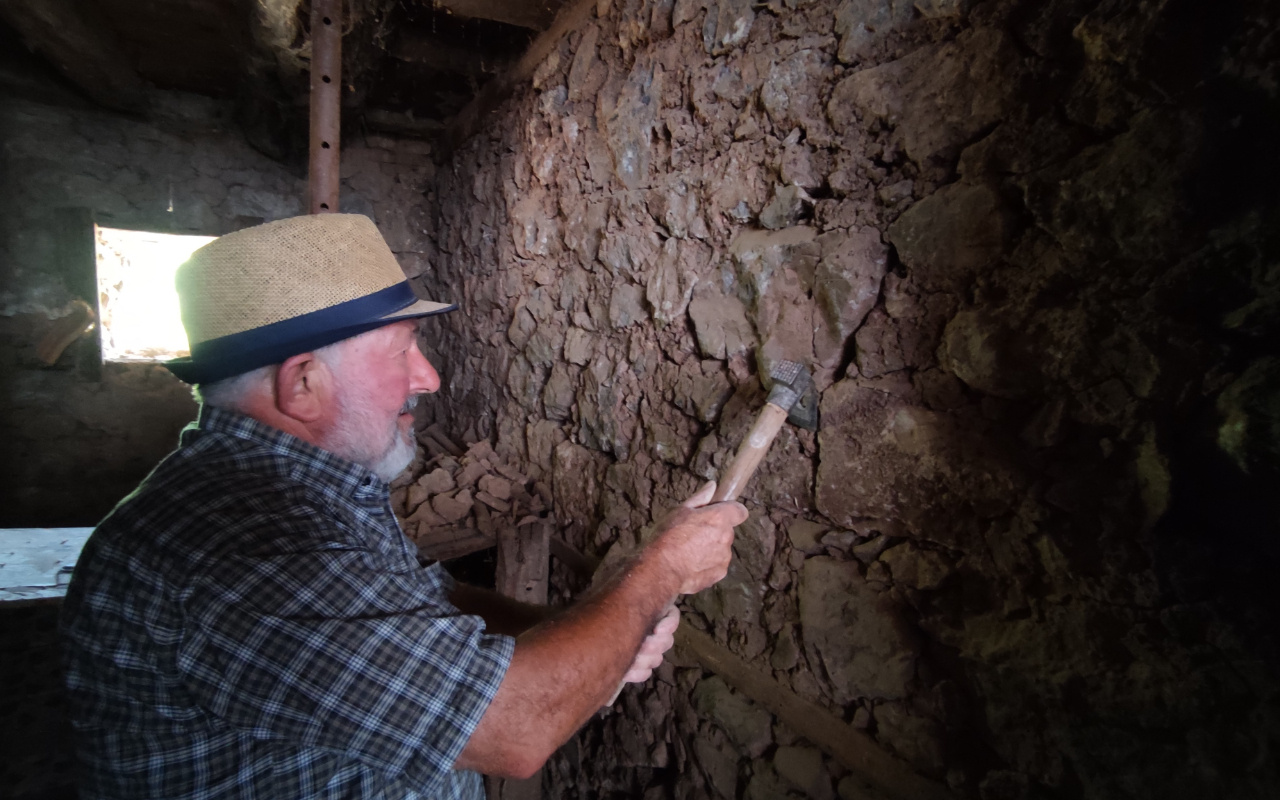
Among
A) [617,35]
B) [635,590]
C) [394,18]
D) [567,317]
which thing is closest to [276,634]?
[635,590]

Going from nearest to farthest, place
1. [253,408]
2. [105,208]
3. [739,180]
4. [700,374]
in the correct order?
[253,408] → [739,180] → [700,374] → [105,208]

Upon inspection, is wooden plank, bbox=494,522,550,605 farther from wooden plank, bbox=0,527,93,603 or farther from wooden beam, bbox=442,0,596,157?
wooden beam, bbox=442,0,596,157

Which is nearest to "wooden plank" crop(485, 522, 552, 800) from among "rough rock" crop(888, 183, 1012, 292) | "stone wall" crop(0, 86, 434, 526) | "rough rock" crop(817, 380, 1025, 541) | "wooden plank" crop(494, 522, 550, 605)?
"wooden plank" crop(494, 522, 550, 605)

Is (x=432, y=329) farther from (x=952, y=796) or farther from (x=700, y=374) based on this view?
(x=952, y=796)

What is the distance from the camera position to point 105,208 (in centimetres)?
393

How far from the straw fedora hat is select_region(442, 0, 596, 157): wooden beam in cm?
197

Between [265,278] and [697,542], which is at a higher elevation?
[265,278]

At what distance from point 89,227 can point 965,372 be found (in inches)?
210

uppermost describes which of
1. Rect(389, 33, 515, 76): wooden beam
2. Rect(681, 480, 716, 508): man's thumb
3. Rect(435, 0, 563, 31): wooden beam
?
Rect(389, 33, 515, 76): wooden beam

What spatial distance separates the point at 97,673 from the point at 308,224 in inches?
30.7

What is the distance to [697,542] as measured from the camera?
3.84ft

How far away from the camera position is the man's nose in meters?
1.19

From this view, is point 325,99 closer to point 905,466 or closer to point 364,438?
point 364,438

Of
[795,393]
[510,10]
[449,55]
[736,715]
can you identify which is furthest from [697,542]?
[449,55]
